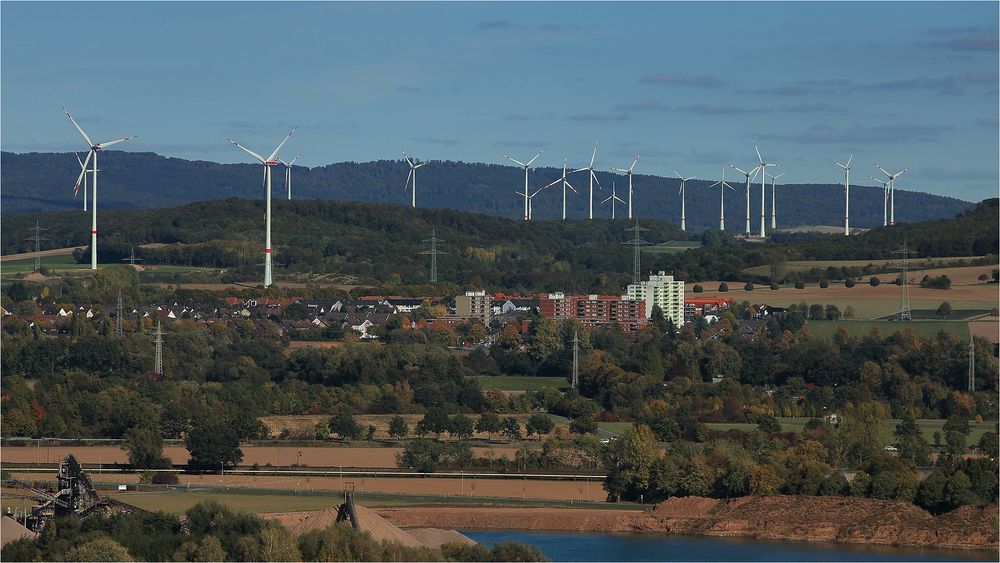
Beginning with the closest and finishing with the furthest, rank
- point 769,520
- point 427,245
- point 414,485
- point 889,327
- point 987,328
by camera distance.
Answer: point 769,520
point 414,485
point 987,328
point 889,327
point 427,245

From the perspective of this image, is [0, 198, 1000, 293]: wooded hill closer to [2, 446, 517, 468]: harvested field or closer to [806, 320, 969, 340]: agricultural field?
[806, 320, 969, 340]: agricultural field

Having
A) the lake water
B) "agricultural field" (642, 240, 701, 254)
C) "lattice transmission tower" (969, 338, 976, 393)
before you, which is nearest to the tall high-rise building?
"lattice transmission tower" (969, 338, 976, 393)

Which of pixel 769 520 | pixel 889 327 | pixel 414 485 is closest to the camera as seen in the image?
pixel 769 520

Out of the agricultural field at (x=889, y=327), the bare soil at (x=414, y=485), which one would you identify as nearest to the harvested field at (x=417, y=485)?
the bare soil at (x=414, y=485)

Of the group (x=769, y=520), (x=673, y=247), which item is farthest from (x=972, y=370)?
(x=673, y=247)

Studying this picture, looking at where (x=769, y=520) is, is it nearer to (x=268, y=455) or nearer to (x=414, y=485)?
(x=414, y=485)

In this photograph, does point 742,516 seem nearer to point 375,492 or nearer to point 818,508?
point 818,508
